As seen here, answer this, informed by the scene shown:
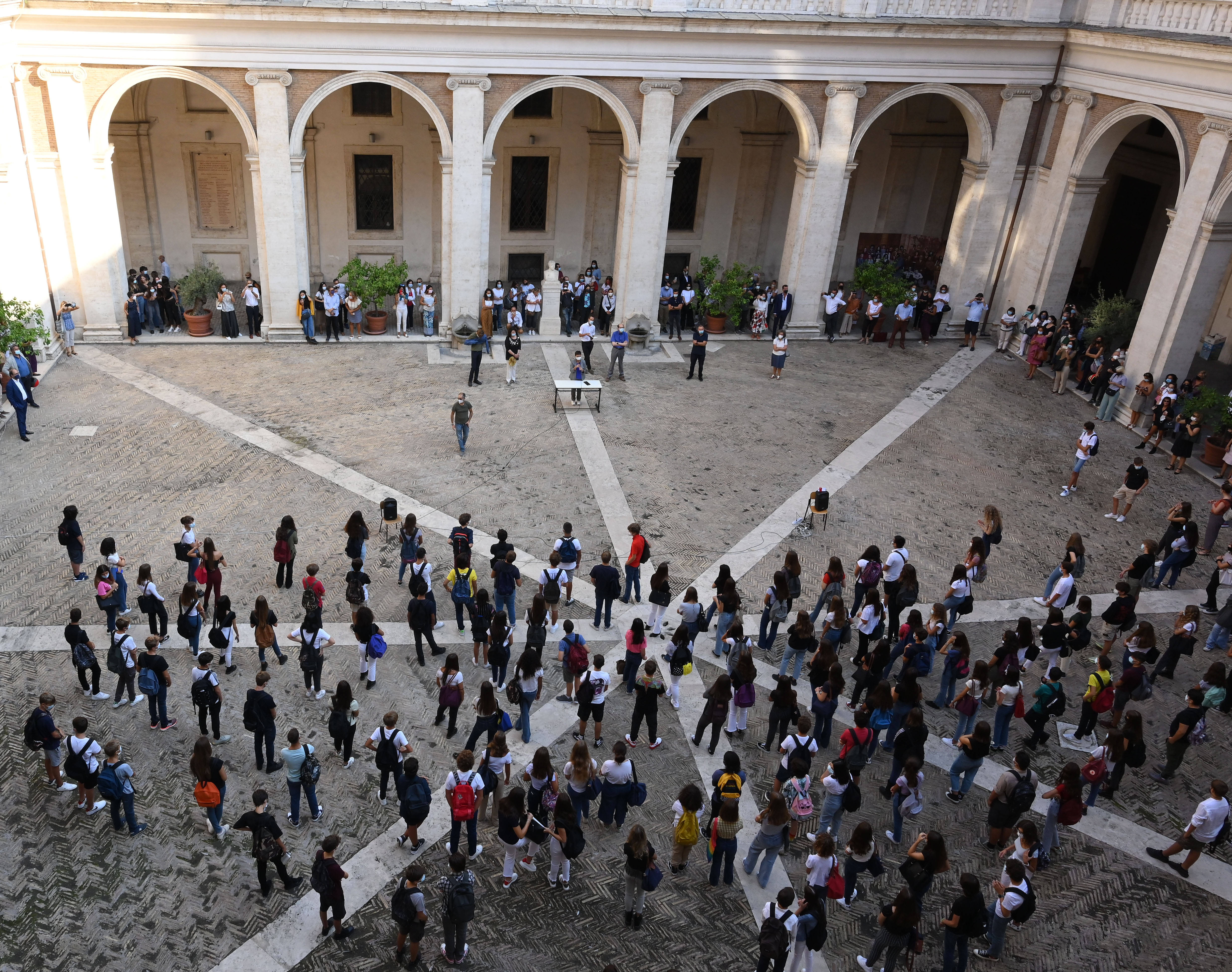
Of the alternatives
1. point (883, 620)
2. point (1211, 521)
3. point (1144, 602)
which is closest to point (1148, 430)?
point (1211, 521)

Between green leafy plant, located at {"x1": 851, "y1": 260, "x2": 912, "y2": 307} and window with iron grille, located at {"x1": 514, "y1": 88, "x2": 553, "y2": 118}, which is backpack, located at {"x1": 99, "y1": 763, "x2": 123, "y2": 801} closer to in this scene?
window with iron grille, located at {"x1": 514, "y1": 88, "x2": 553, "y2": 118}

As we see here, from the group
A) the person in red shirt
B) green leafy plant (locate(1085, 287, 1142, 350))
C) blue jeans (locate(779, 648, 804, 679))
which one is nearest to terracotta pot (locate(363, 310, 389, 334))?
the person in red shirt

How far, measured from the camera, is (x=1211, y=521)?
18516mm

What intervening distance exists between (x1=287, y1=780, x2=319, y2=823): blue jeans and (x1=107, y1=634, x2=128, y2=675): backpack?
8.90 ft

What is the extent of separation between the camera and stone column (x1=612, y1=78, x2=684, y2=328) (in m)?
24.8

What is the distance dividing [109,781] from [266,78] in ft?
55.8

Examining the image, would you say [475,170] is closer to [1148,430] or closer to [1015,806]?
[1148,430]

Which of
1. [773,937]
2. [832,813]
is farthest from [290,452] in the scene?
[773,937]

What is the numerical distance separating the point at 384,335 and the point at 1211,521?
728 inches

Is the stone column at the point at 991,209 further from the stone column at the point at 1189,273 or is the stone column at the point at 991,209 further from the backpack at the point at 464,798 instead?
the backpack at the point at 464,798

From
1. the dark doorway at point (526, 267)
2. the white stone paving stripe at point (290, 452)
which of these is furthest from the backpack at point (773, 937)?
the dark doorway at point (526, 267)

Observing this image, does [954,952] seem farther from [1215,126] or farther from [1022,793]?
[1215,126]

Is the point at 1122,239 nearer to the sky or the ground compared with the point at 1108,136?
nearer to the ground

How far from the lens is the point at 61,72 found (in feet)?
72.5
